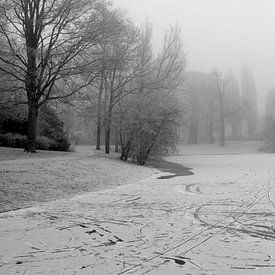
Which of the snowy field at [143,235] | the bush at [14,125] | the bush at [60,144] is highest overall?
the bush at [14,125]

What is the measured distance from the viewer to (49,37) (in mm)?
26812

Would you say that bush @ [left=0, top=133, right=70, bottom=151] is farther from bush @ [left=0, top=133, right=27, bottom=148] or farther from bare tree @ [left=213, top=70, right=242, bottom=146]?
bare tree @ [left=213, top=70, right=242, bottom=146]

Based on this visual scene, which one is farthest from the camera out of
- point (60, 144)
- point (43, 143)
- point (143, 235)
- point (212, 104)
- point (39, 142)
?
point (212, 104)

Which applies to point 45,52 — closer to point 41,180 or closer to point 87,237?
point 41,180

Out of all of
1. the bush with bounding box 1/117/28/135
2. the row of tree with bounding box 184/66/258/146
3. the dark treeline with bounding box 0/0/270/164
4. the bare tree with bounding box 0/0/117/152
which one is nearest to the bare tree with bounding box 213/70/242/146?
the row of tree with bounding box 184/66/258/146

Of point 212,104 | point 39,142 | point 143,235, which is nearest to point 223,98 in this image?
point 212,104

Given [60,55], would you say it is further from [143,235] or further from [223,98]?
[223,98]

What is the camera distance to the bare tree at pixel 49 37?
25.5 meters

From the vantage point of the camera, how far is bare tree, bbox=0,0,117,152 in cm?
2545

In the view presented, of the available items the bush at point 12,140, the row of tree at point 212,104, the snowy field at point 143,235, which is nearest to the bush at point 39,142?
the bush at point 12,140

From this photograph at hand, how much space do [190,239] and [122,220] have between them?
2369 mm

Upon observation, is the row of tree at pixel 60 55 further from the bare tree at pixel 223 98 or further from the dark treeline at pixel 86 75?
the bare tree at pixel 223 98

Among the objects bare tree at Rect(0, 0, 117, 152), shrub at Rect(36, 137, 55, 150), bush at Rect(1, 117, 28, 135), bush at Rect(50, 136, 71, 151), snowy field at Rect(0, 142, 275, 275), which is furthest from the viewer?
bush at Rect(50, 136, 71, 151)

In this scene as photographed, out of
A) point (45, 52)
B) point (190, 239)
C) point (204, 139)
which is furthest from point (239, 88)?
point (190, 239)
